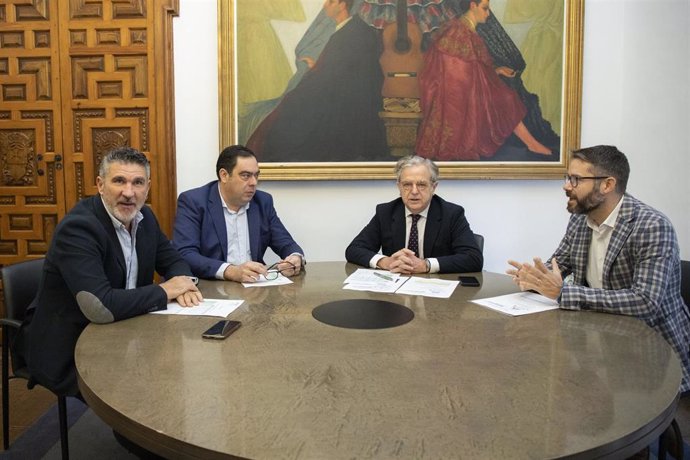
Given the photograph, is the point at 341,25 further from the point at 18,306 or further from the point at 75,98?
the point at 18,306

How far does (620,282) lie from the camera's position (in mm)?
2062

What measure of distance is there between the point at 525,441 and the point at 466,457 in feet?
0.44

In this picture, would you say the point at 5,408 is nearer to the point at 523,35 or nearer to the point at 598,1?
the point at 523,35

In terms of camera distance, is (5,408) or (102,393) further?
(5,408)

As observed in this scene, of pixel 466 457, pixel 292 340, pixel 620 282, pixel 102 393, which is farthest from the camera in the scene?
pixel 620 282

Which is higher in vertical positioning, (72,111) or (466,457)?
(72,111)

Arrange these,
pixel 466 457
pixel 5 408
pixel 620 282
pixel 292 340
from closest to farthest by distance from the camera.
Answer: pixel 466 457 < pixel 292 340 < pixel 620 282 < pixel 5 408

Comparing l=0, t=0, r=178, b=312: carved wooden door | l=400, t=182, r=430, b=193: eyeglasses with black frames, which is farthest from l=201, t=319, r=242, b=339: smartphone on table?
l=0, t=0, r=178, b=312: carved wooden door

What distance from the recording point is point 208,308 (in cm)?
189

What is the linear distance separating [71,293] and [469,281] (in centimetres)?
165

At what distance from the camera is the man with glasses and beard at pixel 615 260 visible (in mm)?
1859

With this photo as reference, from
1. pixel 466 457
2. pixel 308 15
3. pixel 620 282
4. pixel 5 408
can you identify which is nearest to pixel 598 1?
pixel 308 15

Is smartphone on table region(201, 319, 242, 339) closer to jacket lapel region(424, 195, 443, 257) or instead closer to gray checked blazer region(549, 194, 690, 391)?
gray checked blazer region(549, 194, 690, 391)

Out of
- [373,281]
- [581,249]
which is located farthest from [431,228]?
[581,249]
